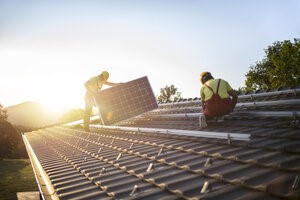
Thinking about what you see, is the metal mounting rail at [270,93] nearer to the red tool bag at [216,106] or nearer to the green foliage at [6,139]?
the red tool bag at [216,106]

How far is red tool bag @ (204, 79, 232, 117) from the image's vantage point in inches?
267

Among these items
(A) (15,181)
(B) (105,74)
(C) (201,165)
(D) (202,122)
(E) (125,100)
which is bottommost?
(A) (15,181)

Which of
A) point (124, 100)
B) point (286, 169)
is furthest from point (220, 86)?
point (124, 100)

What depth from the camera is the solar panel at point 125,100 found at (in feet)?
31.7

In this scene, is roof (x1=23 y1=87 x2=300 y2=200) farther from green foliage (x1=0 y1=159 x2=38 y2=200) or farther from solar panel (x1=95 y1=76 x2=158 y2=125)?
green foliage (x1=0 y1=159 x2=38 y2=200)

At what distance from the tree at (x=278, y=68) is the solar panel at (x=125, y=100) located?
43.8m

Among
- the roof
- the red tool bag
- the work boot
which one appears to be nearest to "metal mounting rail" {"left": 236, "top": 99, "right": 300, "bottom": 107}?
the roof

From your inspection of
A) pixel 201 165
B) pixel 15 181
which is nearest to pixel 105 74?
pixel 201 165

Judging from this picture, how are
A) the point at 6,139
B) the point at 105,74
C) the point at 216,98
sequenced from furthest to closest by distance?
the point at 6,139
the point at 105,74
the point at 216,98

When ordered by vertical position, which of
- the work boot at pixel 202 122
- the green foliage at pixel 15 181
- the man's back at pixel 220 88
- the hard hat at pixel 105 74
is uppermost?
the hard hat at pixel 105 74

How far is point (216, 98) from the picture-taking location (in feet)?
22.2

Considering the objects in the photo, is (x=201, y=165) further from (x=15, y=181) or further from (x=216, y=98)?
(x=15, y=181)

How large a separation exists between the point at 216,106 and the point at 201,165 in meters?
2.82

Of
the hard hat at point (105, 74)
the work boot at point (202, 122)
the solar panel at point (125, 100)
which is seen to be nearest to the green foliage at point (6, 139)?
the hard hat at point (105, 74)
